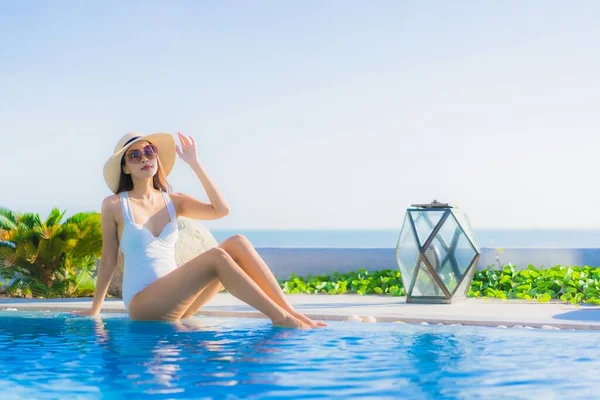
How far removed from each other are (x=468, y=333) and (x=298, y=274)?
25.7ft

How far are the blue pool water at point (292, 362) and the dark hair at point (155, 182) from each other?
1169mm

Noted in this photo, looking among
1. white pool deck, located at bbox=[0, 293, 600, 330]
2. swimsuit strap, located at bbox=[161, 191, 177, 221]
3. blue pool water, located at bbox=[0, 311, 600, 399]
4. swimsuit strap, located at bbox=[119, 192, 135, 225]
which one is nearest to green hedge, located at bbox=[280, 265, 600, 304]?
white pool deck, located at bbox=[0, 293, 600, 330]

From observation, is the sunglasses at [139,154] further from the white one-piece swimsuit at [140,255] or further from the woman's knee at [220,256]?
the woman's knee at [220,256]

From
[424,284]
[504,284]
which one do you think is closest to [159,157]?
[424,284]

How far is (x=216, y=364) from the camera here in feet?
17.3

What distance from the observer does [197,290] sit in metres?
6.83

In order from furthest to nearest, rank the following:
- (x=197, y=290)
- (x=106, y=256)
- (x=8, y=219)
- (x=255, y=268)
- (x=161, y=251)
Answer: (x=8, y=219) → (x=161, y=251) → (x=106, y=256) → (x=197, y=290) → (x=255, y=268)

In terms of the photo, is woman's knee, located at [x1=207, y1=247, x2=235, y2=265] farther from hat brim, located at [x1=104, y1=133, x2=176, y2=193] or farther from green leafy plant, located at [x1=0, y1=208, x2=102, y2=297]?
green leafy plant, located at [x1=0, y1=208, x2=102, y2=297]

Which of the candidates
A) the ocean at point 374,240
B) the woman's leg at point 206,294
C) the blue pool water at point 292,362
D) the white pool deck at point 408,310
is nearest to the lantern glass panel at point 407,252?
the white pool deck at point 408,310

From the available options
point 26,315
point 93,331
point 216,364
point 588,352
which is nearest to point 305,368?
point 216,364

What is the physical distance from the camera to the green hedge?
10789 millimetres

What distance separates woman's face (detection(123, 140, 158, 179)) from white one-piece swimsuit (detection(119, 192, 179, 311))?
26 centimetres

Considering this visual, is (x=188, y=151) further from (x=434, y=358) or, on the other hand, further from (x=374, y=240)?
(x=374, y=240)

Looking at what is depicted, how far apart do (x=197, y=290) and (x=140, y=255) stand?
0.58m
